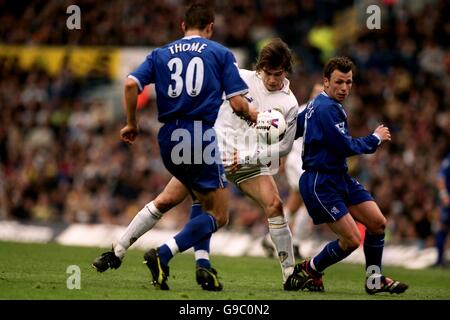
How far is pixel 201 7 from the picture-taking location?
29.1 ft

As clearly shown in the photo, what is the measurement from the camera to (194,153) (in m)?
8.53

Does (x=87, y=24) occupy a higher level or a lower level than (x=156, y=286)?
higher

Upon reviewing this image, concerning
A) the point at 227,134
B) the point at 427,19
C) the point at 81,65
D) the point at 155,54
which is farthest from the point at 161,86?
the point at 81,65

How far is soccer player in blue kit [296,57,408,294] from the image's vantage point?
8.99 metres

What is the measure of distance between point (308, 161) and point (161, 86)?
151cm

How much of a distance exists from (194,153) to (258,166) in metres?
1.23

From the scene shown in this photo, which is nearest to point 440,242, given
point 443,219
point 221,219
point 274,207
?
point 443,219

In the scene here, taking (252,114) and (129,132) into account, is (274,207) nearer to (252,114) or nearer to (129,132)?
(252,114)

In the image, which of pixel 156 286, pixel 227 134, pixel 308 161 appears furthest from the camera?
pixel 227 134

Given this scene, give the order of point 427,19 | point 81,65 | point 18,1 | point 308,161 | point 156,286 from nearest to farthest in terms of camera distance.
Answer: point 156,286 < point 308,161 < point 427,19 < point 81,65 < point 18,1

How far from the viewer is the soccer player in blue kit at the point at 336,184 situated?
8.99 m

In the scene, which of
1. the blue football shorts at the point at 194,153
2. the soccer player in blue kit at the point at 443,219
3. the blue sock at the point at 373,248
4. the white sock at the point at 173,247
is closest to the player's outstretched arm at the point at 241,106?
the blue football shorts at the point at 194,153
